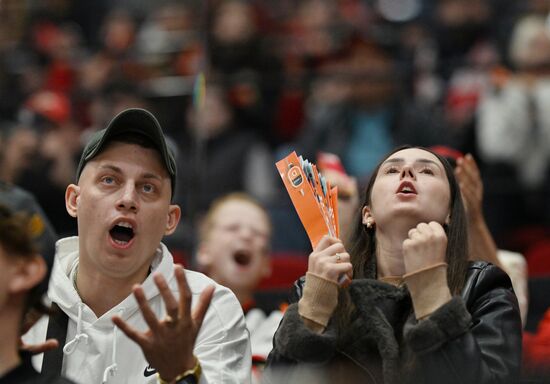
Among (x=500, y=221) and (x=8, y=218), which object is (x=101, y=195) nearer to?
(x=8, y=218)

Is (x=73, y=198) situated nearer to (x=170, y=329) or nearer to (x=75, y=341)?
(x=75, y=341)

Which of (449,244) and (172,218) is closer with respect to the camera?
(449,244)

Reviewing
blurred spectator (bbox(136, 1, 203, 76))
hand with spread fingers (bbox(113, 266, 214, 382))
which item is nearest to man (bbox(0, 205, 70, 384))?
hand with spread fingers (bbox(113, 266, 214, 382))

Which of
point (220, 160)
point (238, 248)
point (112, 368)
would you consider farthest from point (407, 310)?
point (220, 160)

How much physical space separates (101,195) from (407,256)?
3.36 ft

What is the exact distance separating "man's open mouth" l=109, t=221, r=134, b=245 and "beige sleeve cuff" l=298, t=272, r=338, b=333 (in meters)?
0.65

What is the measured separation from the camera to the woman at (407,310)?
331 centimetres

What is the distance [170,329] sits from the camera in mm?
3076

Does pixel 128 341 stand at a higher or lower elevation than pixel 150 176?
lower

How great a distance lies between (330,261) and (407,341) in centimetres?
34

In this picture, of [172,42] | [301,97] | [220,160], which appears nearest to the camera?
[220,160]

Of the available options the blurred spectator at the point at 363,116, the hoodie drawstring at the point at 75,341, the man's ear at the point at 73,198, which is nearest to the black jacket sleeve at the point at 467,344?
the hoodie drawstring at the point at 75,341

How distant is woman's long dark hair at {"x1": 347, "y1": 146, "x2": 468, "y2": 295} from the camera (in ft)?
12.0

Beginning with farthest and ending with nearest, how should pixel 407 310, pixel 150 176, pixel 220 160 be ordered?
1. pixel 220 160
2. pixel 150 176
3. pixel 407 310
